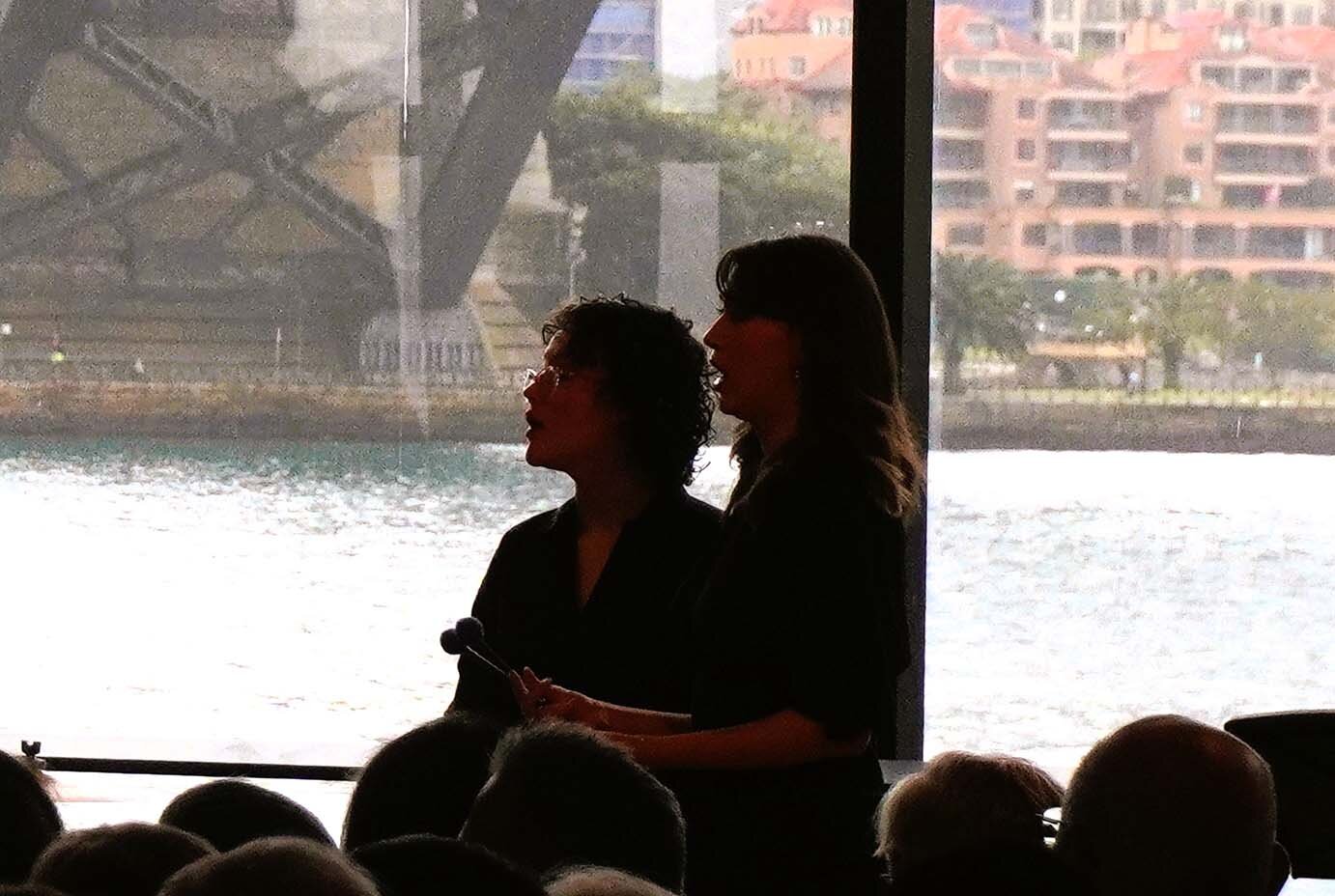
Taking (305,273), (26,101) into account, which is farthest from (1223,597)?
(26,101)

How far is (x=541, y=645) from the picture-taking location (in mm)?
2260

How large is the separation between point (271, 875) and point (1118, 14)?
132 inches

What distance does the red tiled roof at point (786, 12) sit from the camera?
3.88m

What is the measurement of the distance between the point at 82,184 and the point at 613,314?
2.21 meters

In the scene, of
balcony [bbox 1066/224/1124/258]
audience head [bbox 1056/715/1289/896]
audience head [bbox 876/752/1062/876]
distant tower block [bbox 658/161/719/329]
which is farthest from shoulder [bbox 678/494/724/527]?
balcony [bbox 1066/224/1124/258]

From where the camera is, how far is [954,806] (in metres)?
1.51

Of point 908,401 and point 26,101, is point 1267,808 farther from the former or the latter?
point 26,101

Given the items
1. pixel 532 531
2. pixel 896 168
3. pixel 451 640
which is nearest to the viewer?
pixel 451 640

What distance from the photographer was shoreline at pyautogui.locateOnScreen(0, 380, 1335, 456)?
157 inches

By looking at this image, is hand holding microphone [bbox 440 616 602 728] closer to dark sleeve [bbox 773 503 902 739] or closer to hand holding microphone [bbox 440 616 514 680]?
hand holding microphone [bbox 440 616 514 680]

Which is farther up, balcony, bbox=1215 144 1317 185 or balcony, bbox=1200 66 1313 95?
balcony, bbox=1200 66 1313 95

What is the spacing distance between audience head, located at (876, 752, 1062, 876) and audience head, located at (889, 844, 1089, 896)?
0.46 metres

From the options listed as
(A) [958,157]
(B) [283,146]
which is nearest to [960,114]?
(A) [958,157]

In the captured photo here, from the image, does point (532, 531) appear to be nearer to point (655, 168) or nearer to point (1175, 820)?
point (1175, 820)
